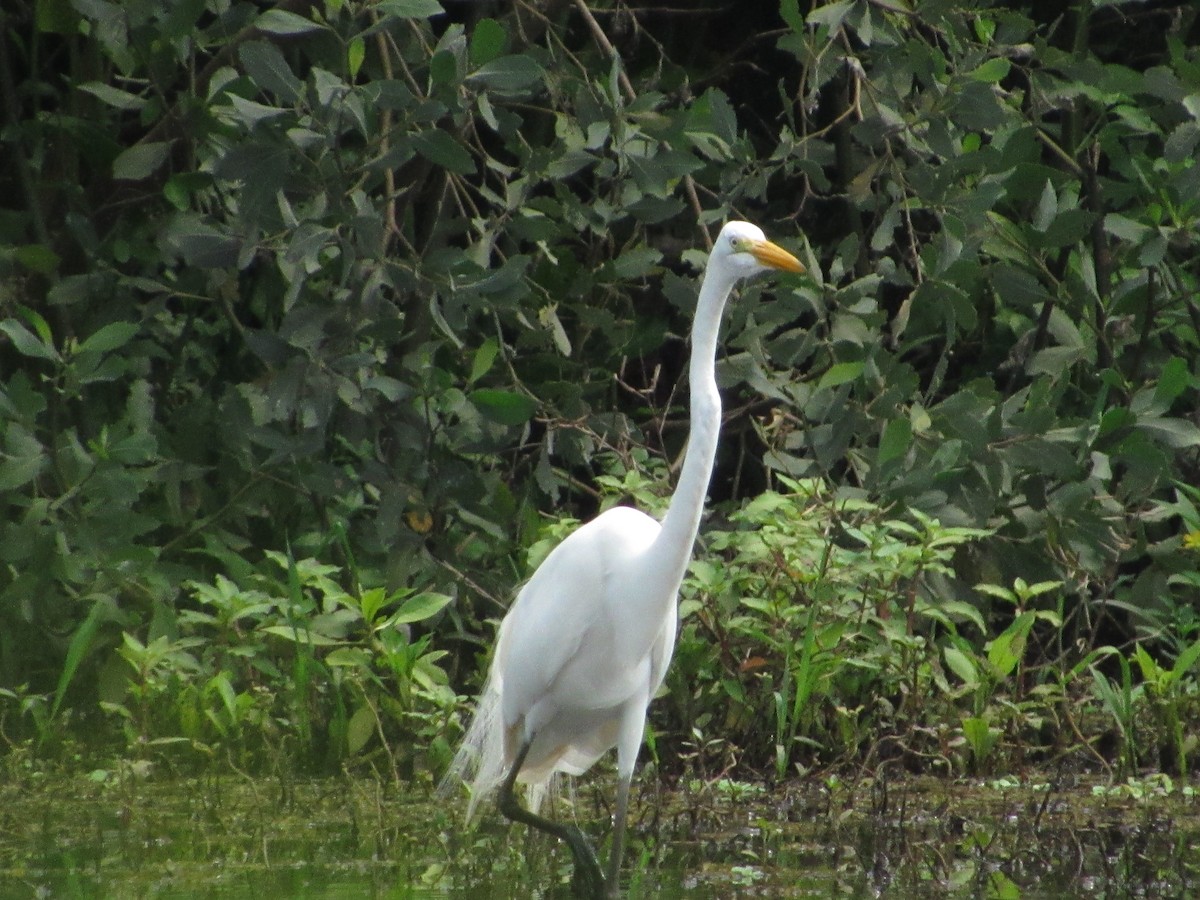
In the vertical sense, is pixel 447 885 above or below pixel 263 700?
above

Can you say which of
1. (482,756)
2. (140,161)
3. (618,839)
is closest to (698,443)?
(618,839)

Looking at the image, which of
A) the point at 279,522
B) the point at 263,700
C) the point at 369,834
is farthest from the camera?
the point at 279,522

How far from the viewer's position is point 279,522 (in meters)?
4.96

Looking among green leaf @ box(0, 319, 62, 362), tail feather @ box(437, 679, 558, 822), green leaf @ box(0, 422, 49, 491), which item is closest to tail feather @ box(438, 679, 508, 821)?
tail feather @ box(437, 679, 558, 822)

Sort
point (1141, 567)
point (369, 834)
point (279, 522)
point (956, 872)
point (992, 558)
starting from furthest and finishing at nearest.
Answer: point (1141, 567) → point (279, 522) → point (992, 558) → point (369, 834) → point (956, 872)

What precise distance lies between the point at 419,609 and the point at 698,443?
1101 millimetres

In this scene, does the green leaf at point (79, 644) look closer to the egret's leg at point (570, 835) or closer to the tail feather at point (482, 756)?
the tail feather at point (482, 756)

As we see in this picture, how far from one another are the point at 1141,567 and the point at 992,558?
1233mm

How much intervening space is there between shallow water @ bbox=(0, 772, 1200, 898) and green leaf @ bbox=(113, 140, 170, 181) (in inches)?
63.5

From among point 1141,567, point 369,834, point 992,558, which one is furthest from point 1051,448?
point 369,834

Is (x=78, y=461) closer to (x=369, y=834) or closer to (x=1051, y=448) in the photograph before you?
(x=369, y=834)

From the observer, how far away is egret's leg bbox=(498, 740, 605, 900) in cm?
316

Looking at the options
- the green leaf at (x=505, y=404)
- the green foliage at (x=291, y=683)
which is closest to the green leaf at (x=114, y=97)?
the green leaf at (x=505, y=404)

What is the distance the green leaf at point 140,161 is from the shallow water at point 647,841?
161 cm
